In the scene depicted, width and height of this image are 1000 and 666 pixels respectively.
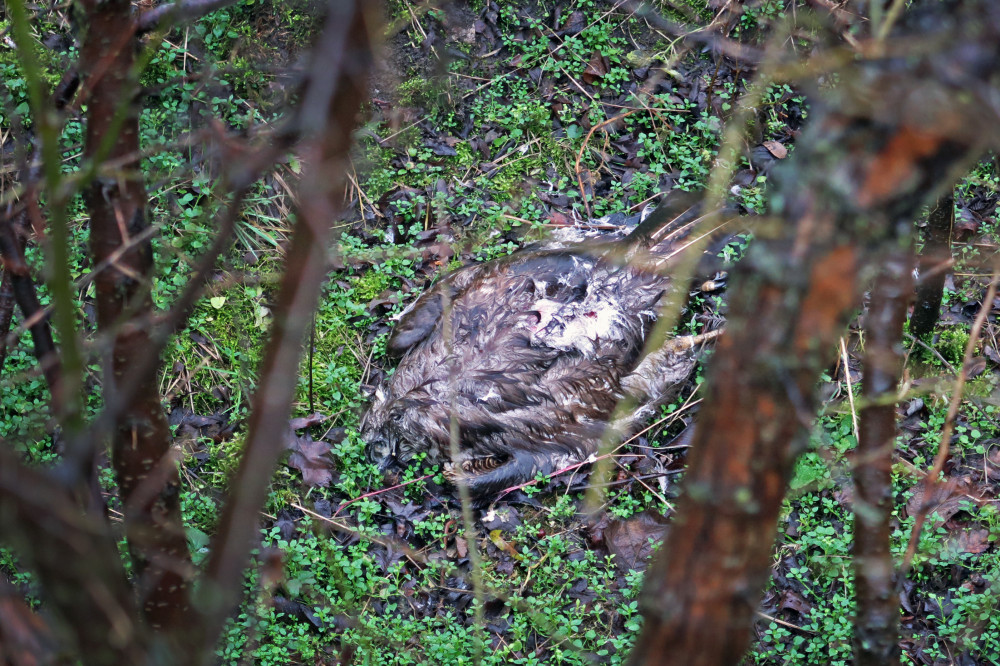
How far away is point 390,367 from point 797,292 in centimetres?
340

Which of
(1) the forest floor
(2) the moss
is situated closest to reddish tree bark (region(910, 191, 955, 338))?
(1) the forest floor

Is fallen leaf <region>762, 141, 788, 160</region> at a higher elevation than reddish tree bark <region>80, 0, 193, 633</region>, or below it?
higher

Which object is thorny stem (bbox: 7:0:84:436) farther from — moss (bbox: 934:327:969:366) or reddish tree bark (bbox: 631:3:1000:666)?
moss (bbox: 934:327:969:366)

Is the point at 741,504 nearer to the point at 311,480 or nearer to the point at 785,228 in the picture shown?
the point at 785,228

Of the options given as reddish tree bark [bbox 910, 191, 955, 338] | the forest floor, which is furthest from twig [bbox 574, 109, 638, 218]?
reddish tree bark [bbox 910, 191, 955, 338]

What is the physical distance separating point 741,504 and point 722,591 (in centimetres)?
15

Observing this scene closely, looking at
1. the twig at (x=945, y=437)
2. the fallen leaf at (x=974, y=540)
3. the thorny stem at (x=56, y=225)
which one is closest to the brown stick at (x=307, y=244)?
the thorny stem at (x=56, y=225)

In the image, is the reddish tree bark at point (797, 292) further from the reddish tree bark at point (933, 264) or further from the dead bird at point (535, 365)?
the dead bird at point (535, 365)

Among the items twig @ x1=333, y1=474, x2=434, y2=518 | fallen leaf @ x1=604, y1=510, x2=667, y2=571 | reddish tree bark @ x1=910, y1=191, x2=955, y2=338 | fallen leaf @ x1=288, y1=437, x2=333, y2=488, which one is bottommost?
fallen leaf @ x1=604, y1=510, x2=667, y2=571

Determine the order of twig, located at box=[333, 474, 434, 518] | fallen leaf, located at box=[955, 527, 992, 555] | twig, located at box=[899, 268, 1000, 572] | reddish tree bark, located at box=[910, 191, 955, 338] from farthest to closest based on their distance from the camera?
twig, located at box=[333, 474, 434, 518], fallen leaf, located at box=[955, 527, 992, 555], reddish tree bark, located at box=[910, 191, 955, 338], twig, located at box=[899, 268, 1000, 572]

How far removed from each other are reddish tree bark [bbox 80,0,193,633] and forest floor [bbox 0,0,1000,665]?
0.45m

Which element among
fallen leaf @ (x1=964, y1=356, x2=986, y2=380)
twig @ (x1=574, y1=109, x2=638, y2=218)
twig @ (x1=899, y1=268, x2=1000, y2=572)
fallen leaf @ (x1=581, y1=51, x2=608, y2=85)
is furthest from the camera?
fallen leaf @ (x1=581, y1=51, x2=608, y2=85)

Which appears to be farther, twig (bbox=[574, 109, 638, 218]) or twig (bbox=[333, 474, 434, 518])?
twig (bbox=[574, 109, 638, 218])

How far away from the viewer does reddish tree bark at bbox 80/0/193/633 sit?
1.77 metres
